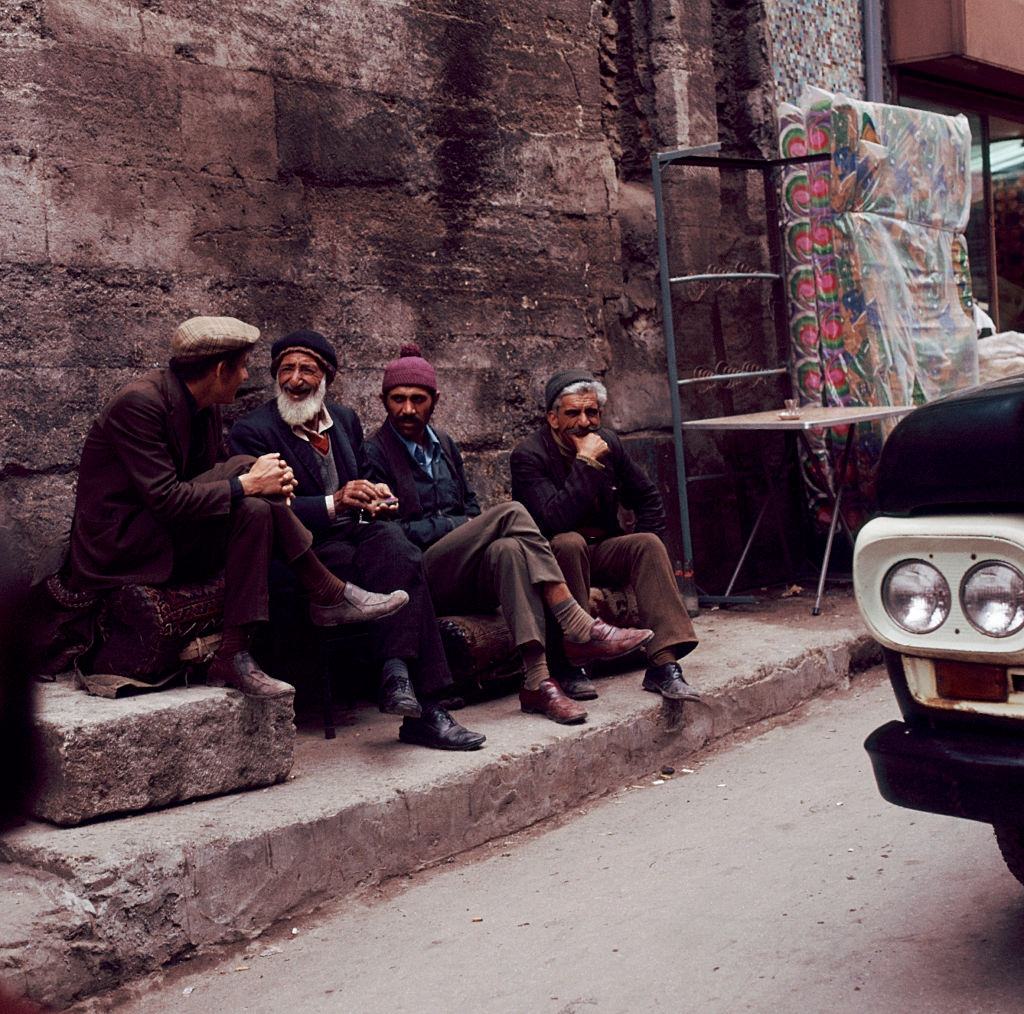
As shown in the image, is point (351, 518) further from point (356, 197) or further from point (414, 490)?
point (356, 197)

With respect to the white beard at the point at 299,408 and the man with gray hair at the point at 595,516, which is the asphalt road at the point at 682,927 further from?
the white beard at the point at 299,408

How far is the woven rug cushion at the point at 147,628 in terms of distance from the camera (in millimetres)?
3967

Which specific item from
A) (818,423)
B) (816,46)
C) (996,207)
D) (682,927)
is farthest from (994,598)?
(996,207)

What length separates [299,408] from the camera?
4930mm

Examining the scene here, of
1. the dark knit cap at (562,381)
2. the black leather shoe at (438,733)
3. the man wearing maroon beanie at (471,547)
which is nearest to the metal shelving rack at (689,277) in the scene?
the dark knit cap at (562,381)

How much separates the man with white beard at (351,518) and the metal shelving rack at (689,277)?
222 centimetres

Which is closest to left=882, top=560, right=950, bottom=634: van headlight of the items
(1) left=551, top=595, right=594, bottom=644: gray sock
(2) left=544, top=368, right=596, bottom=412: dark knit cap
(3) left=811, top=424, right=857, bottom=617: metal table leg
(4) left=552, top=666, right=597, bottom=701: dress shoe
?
(1) left=551, top=595, right=594, bottom=644: gray sock

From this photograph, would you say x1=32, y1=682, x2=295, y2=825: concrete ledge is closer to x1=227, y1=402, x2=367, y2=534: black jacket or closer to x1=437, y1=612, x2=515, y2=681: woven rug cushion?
x1=227, y1=402, x2=367, y2=534: black jacket

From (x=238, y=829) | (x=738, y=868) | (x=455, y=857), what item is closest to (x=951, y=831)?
(x=738, y=868)

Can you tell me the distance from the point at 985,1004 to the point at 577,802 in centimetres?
201

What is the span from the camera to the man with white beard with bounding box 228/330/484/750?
450 cm

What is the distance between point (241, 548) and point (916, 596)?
7.09 ft

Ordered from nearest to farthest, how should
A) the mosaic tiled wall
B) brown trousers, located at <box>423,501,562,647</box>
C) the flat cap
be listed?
1. the flat cap
2. brown trousers, located at <box>423,501,562,647</box>
3. the mosaic tiled wall

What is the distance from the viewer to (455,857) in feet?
13.5
